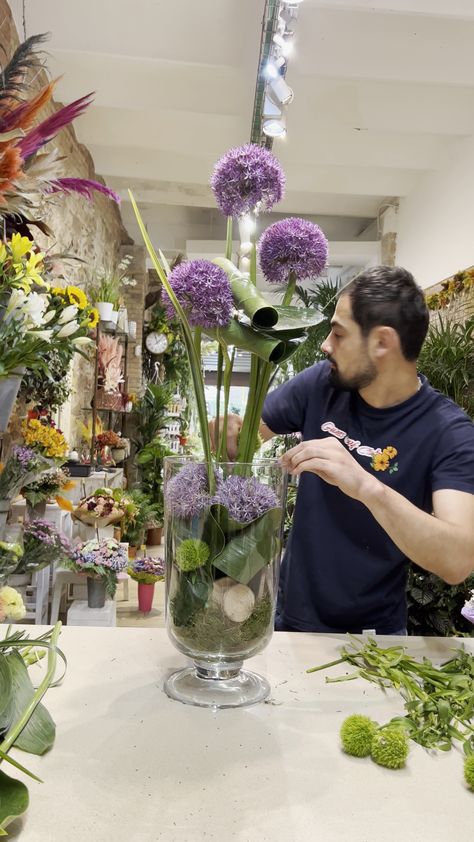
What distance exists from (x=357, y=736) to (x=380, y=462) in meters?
0.92

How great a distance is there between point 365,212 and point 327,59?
3.34 metres

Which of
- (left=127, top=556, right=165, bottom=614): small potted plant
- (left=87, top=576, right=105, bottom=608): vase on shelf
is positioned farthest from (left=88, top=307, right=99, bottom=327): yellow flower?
(left=127, top=556, right=165, bottom=614): small potted plant

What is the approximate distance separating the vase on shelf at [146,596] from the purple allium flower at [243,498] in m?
3.82

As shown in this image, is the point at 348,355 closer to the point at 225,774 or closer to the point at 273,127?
the point at 225,774

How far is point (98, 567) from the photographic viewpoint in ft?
10.6

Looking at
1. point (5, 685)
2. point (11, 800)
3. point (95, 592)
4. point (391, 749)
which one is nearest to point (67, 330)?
point (5, 685)

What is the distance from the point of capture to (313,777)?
26.8 inches

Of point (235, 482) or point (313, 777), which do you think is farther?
point (235, 482)

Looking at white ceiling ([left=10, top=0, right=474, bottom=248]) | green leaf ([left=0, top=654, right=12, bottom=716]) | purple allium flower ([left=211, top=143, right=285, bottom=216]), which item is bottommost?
green leaf ([left=0, top=654, right=12, bottom=716])

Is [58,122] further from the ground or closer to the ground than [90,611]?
further from the ground

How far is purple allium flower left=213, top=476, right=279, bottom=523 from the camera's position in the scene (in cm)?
80

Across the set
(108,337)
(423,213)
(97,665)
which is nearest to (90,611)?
(97,665)

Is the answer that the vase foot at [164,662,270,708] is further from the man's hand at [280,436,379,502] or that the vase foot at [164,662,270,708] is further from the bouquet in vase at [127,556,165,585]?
the bouquet in vase at [127,556,165,585]

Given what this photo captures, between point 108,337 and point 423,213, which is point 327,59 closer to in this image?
point 423,213
